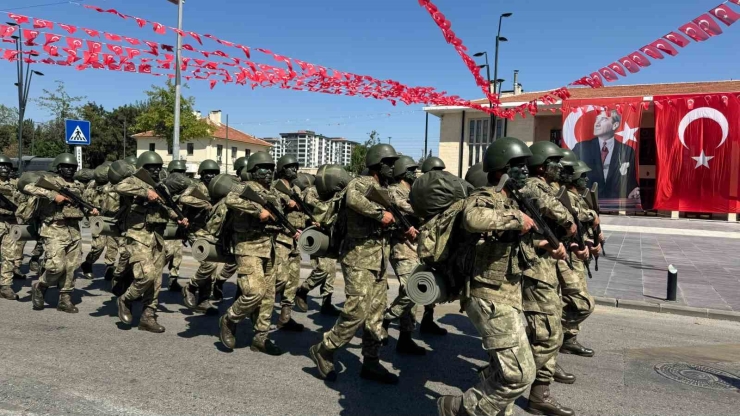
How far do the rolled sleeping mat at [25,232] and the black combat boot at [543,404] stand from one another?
22.4ft

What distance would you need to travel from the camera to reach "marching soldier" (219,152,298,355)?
16.2ft

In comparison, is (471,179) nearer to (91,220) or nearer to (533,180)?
(533,180)

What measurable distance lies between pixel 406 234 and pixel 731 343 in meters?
4.29

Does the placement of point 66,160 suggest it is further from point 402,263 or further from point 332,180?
point 402,263

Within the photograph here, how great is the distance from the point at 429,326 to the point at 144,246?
3.41 m

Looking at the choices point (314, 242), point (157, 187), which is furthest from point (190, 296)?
point (314, 242)

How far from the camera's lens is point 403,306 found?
5117mm

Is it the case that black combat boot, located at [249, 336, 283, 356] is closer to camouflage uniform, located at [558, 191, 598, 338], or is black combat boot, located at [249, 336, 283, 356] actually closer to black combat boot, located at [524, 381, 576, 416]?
black combat boot, located at [524, 381, 576, 416]

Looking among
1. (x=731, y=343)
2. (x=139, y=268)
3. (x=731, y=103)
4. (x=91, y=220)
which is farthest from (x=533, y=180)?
(x=731, y=103)

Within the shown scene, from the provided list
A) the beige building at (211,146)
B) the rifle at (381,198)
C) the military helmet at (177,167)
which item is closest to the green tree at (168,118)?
the beige building at (211,146)

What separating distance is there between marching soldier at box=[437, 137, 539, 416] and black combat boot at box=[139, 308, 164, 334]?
145 inches

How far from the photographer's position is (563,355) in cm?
528

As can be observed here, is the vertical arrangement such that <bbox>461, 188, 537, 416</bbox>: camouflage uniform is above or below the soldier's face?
below

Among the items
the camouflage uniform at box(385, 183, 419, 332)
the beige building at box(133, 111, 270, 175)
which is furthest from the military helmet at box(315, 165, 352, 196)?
the beige building at box(133, 111, 270, 175)
